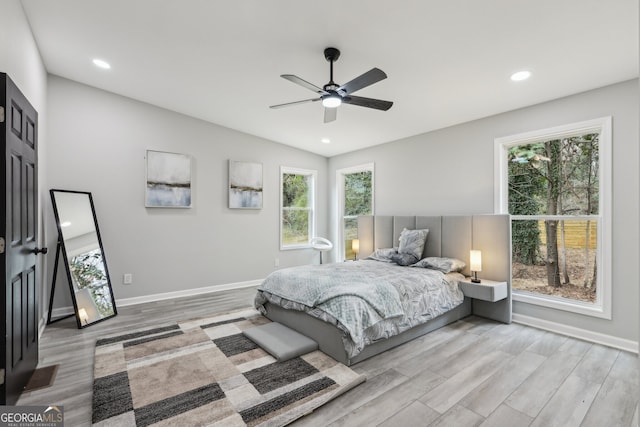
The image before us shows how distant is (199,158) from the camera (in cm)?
511

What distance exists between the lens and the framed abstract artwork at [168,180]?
4637mm

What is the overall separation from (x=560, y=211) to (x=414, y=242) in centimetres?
176

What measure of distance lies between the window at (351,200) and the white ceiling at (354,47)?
2.03 metres

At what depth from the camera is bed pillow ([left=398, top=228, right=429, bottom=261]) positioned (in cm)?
433

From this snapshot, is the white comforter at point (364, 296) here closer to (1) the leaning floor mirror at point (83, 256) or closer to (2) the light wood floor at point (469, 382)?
(2) the light wood floor at point (469, 382)

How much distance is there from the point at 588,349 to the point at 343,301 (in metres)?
2.58

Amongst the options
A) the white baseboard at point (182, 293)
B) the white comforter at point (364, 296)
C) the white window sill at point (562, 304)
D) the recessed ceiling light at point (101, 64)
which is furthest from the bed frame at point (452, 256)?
the recessed ceiling light at point (101, 64)

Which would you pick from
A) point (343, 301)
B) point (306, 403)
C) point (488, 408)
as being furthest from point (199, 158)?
point (488, 408)

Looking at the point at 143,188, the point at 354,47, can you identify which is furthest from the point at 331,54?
the point at 143,188

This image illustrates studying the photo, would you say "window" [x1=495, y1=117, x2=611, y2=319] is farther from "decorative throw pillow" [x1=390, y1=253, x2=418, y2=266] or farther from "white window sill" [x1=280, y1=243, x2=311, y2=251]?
"white window sill" [x1=280, y1=243, x2=311, y2=251]

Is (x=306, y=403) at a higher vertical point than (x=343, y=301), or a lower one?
lower

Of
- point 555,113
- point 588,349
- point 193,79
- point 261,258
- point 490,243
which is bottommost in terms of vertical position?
point 588,349

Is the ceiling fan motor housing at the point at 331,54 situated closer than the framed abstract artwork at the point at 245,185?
Yes

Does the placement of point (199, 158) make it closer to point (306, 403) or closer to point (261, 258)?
point (261, 258)
